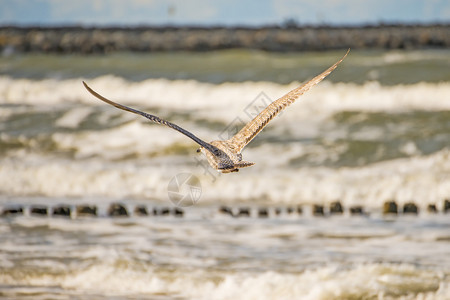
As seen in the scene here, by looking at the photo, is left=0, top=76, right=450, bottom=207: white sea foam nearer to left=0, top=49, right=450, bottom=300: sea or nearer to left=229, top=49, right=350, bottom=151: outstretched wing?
left=0, top=49, right=450, bottom=300: sea

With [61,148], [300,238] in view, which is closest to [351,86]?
[61,148]

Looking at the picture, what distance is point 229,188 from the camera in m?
16.5

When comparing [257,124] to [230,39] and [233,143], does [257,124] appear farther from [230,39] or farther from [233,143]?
[230,39]

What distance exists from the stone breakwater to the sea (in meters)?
9.20

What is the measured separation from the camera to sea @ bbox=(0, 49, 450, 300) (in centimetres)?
1075

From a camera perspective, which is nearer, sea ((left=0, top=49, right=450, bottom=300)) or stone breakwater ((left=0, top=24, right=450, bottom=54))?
sea ((left=0, top=49, right=450, bottom=300))

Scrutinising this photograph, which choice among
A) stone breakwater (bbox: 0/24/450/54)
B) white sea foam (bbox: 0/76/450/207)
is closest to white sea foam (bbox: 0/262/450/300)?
white sea foam (bbox: 0/76/450/207)

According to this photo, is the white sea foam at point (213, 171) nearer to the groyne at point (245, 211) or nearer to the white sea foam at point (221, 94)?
the white sea foam at point (221, 94)

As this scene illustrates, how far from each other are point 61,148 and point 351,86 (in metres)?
9.30

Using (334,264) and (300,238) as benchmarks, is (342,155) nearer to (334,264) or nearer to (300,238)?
(300,238)

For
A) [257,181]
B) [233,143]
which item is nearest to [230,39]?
[257,181]

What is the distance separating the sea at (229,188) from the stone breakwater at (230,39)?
920 cm

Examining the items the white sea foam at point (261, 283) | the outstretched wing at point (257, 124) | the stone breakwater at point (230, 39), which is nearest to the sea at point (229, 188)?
the white sea foam at point (261, 283)

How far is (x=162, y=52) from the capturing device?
133 ft
